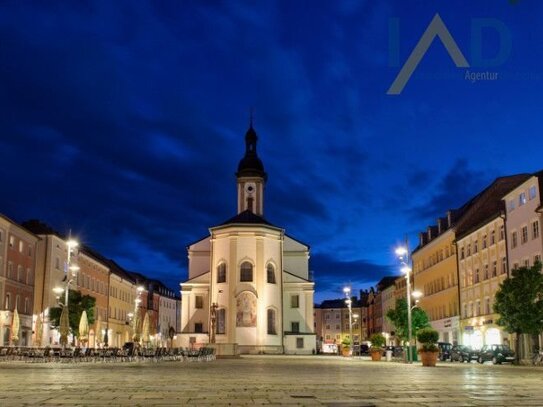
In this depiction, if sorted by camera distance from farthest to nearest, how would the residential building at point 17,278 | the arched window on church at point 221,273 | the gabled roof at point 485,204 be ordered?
1. the arched window on church at point 221,273
2. the gabled roof at point 485,204
3. the residential building at point 17,278

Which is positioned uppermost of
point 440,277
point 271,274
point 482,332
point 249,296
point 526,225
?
point 526,225

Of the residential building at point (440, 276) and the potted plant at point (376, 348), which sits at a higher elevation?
the residential building at point (440, 276)

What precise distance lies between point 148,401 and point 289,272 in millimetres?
73949

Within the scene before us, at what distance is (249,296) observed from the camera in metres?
75.2

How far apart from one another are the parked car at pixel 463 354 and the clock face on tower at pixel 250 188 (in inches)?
1884

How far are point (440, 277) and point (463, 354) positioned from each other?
23.8 meters

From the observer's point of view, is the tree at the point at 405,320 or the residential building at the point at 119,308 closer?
the tree at the point at 405,320

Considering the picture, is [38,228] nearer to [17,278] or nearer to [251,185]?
[17,278]

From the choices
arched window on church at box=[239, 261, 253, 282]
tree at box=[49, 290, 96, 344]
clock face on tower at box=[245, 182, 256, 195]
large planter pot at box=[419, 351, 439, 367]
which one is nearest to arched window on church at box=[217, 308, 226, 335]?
arched window on church at box=[239, 261, 253, 282]

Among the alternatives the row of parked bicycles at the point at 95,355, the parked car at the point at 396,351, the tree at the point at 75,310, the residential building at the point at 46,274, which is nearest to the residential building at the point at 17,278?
the residential building at the point at 46,274

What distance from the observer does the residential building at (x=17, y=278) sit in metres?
56.3

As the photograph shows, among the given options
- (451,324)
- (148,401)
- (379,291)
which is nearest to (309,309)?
(451,324)

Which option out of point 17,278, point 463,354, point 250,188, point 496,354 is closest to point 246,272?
point 250,188

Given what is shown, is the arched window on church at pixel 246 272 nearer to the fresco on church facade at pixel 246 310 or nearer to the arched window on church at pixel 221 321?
the fresco on church facade at pixel 246 310
